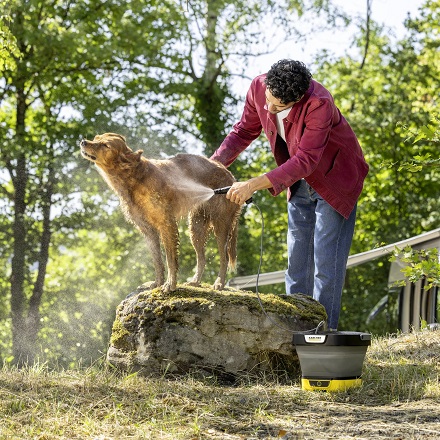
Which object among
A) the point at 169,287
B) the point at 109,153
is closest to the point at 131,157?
the point at 109,153

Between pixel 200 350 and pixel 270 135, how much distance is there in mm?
1521

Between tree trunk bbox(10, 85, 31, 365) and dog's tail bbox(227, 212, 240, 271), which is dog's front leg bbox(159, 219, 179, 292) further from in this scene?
tree trunk bbox(10, 85, 31, 365)

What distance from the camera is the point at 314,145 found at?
466 cm

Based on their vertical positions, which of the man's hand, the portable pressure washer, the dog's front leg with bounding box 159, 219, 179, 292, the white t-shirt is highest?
the white t-shirt

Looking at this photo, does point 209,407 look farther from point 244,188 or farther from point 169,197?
point 169,197

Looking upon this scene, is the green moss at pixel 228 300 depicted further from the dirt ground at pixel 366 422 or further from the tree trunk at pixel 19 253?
the tree trunk at pixel 19 253

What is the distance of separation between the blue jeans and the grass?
61cm

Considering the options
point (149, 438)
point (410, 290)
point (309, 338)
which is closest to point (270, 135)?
point (309, 338)

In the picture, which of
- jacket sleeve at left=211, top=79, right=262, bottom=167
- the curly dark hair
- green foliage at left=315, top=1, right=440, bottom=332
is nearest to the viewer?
the curly dark hair

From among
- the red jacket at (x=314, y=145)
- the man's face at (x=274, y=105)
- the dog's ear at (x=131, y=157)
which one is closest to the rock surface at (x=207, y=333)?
the red jacket at (x=314, y=145)

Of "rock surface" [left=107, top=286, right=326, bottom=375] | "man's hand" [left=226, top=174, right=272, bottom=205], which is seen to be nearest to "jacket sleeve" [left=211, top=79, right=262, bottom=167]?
"man's hand" [left=226, top=174, right=272, bottom=205]

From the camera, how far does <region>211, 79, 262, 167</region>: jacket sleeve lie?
532cm

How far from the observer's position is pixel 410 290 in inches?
514

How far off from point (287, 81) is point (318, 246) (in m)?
1.24
